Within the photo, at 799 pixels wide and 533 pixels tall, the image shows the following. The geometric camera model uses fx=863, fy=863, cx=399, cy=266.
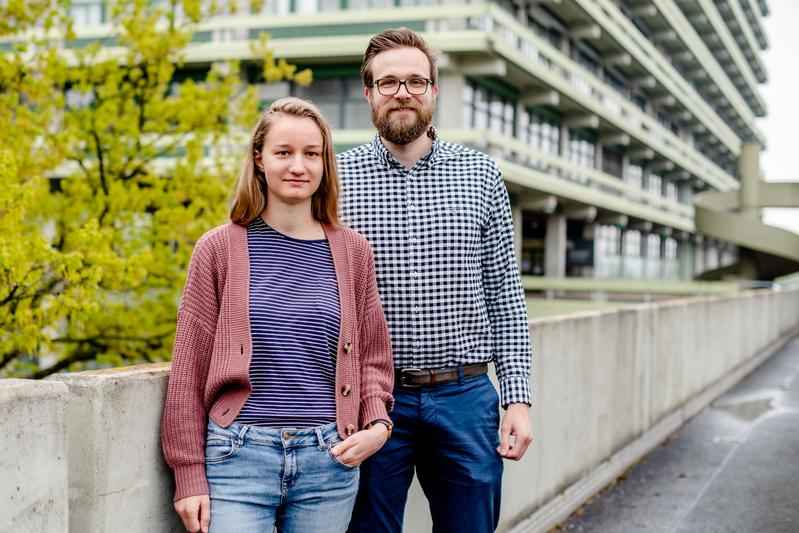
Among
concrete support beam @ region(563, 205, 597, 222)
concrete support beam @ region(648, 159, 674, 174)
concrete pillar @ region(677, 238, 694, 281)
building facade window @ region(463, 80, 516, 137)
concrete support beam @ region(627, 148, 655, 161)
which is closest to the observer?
building facade window @ region(463, 80, 516, 137)

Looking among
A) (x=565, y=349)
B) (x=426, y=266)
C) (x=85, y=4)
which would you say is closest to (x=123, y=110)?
(x=565, y=349)

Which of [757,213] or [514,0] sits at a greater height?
[514,0]

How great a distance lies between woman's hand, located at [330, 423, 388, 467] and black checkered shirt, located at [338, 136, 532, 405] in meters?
0.52

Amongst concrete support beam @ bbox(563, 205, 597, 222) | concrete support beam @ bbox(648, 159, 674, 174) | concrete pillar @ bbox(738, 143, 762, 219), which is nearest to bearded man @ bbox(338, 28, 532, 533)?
concrete support beam @ bbox(563, 205, 597, 222)

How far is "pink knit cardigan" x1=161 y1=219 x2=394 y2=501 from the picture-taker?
243 cm

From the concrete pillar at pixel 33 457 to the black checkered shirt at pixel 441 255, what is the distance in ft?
4.15

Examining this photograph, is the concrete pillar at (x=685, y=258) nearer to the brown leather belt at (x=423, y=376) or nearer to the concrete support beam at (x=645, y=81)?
the concrete support beam at (x=645, y=81)

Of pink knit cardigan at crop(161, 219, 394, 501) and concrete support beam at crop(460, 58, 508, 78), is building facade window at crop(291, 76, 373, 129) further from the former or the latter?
pink knit cardigan at crop(161, 219, 394, 501)

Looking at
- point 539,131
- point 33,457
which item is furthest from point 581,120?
point 33,457

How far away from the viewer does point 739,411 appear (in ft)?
37.1

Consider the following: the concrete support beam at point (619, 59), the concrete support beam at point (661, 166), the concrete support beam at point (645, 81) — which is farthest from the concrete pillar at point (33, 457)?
the concrete support beam at point (661, 166)

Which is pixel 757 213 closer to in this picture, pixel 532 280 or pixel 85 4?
pixel 532 280

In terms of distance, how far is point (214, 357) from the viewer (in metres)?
2.44

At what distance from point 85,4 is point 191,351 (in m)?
31.2
